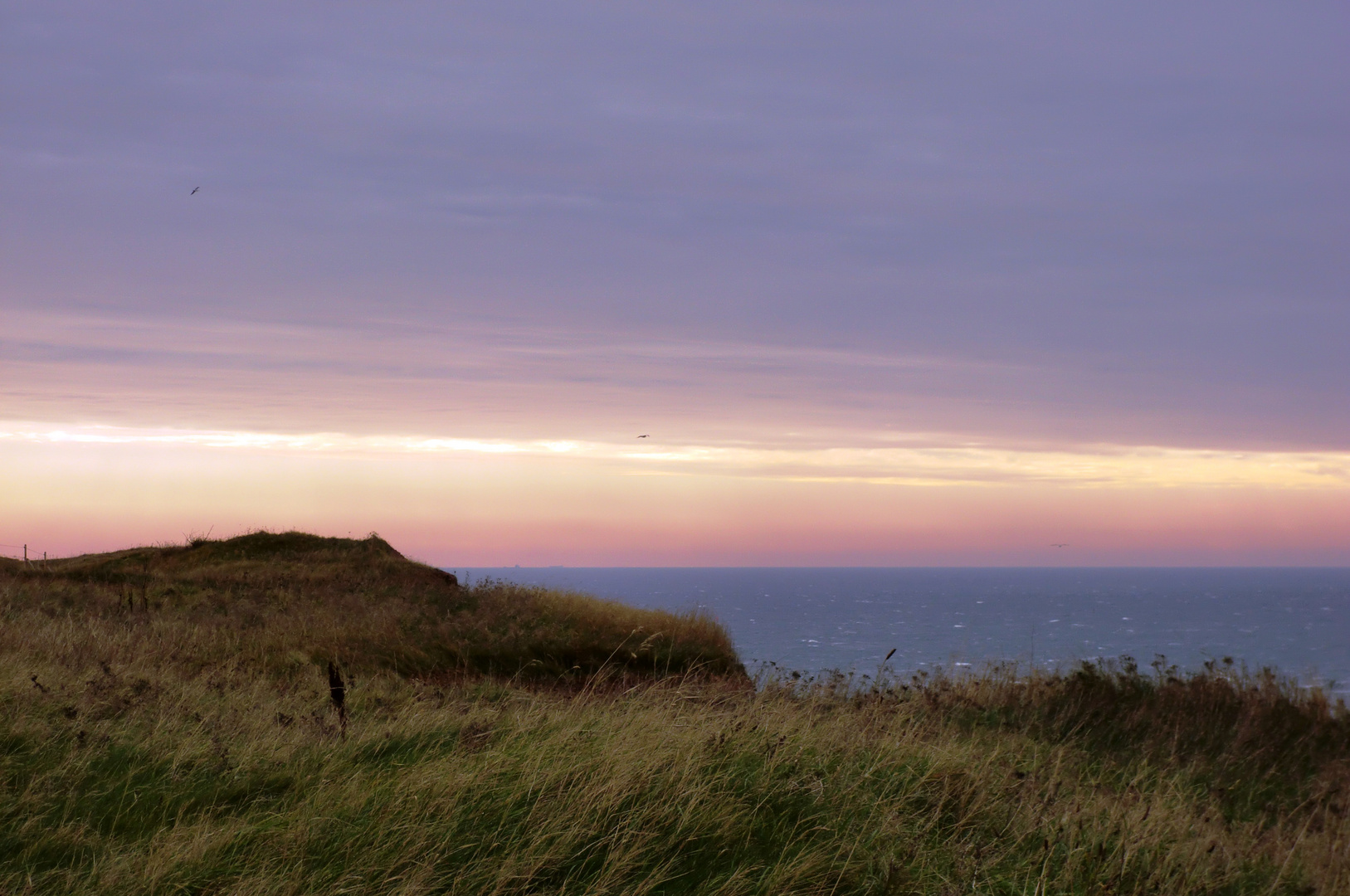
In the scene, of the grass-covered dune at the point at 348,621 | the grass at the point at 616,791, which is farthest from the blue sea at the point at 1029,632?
the grass at the point at 616,791

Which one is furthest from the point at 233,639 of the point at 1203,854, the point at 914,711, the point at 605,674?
the point at 1203,854

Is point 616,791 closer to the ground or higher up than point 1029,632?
higher up

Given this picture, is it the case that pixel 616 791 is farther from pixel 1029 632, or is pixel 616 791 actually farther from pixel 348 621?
pixel 1029 632

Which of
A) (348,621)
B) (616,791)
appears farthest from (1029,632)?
(616,791)

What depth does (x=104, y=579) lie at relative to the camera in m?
24.6

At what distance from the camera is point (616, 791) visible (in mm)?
5723

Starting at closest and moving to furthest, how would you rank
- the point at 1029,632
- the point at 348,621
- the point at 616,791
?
the point at 616,791 → the point at 348,621 → the point at 1029,632

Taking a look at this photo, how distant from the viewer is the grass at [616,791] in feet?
16.8

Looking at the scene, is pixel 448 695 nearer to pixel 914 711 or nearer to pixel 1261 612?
pixel 914 711

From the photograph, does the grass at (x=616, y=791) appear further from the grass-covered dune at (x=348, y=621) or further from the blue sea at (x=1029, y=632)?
the blue sea at (x=1029, y=632)

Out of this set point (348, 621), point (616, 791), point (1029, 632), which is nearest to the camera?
point (616, 791)

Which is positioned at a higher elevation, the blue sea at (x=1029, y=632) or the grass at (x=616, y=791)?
the grass at (x=616, y=791)

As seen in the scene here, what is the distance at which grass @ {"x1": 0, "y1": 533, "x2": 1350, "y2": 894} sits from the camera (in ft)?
16.8

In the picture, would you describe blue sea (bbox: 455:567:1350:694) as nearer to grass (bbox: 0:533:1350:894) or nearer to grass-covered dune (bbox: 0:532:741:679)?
grass-covered dune (bbox: 0:532:741:679)
